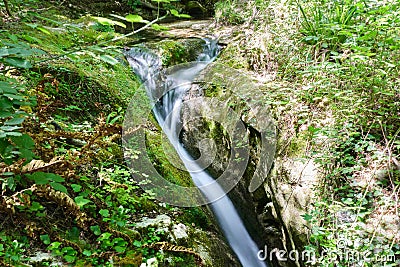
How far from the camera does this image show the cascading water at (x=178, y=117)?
11.0ft

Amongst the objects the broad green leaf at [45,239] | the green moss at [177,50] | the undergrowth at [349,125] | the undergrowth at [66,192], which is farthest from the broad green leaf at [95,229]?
the green moss at [177,50]

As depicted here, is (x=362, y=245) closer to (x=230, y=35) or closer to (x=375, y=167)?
(x=375, y=167)

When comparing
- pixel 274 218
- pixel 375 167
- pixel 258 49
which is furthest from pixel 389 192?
pixel 258 49

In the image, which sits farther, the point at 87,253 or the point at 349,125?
the point at 349,125

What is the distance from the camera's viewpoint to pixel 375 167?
6.95ft

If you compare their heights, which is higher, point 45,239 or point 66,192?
point 66,192

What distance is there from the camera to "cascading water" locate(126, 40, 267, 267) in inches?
132

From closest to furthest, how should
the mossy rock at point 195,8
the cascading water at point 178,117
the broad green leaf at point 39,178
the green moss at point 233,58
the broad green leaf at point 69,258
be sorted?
the broad green leaf at point 39,178 < the broad green leaf at point 69,258 < the cascading water at point 178,117 < the green moss at point 233,58 < the mossy rock at point 195,8

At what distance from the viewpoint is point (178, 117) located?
4762 mm

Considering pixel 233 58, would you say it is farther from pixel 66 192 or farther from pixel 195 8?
pixel 195 8

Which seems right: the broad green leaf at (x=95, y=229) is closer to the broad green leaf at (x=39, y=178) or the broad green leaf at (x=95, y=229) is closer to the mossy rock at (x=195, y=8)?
the broad green leaf at (x=39, y=178)

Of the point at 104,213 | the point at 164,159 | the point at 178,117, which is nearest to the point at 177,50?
the point at 178,117

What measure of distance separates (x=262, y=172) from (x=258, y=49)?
1.97 metres

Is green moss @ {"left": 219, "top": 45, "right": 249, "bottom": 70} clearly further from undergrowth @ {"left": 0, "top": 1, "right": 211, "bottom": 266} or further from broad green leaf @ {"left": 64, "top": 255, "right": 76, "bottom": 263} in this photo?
broad green leaf @ {"left": 64, "top": 255, "right": 76, "bottom": 263}
